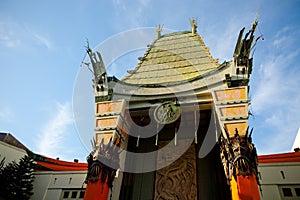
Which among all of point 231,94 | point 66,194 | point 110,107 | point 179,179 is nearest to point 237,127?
point 231,94

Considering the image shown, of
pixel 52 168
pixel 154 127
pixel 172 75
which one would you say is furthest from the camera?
pixel 52 168

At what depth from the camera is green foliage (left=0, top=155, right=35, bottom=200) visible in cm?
851

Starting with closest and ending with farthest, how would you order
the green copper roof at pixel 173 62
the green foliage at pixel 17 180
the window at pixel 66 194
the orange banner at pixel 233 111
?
the orange banner at pixel 233 111
the green foliage at pixel 17 180
the window at pixel 66 194
the green copper roof at pixel 173 62

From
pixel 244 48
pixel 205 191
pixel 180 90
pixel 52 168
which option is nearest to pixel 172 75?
pixel 180 90

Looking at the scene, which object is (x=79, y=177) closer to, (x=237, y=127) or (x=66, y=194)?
(x=66, y=194)

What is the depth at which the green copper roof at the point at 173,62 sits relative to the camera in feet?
31.0

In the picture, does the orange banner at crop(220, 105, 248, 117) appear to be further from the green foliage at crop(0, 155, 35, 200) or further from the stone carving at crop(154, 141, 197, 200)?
the green foliage at crop(0, 155, 35, 200)

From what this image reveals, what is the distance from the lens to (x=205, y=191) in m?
7.35

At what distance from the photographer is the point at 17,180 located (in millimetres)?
8977

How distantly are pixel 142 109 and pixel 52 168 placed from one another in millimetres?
5710

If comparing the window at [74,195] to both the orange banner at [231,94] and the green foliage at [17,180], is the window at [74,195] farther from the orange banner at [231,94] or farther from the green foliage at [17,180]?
the orange banner at [231,94]

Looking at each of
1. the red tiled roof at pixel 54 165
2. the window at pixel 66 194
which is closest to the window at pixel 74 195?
the window at pixel 66 194

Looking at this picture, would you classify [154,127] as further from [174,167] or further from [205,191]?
[205,191]

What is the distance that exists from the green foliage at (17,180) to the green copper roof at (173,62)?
545 cm
